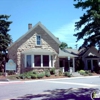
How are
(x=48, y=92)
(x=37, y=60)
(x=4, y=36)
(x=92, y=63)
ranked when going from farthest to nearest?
(x=92, y=63) → (x=4, y=36) → (x=37, y=60) → (x=48, y=92)

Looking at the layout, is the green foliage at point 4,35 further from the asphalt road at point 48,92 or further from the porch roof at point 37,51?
the asphalt road at point 48,92

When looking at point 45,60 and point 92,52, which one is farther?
point 92,52

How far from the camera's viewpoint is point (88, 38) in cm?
4059

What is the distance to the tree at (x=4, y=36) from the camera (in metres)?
36.2

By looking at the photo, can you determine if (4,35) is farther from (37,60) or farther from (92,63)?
(92,63)

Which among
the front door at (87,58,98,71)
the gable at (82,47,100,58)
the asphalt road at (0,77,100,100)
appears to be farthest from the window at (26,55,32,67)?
the gable at (82,47,100,58)

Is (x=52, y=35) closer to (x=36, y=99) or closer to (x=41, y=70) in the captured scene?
(x=41, y=70)

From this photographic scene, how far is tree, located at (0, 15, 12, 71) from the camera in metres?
36.2

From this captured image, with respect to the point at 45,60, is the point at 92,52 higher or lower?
higher

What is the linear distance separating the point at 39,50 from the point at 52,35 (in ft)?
11.9

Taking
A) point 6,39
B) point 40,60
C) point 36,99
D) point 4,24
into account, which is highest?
point 4,24

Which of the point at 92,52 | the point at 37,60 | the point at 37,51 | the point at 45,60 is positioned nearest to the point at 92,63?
the point at 92,52

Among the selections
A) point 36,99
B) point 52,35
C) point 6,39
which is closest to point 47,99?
point 36,99

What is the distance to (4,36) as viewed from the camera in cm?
3672
